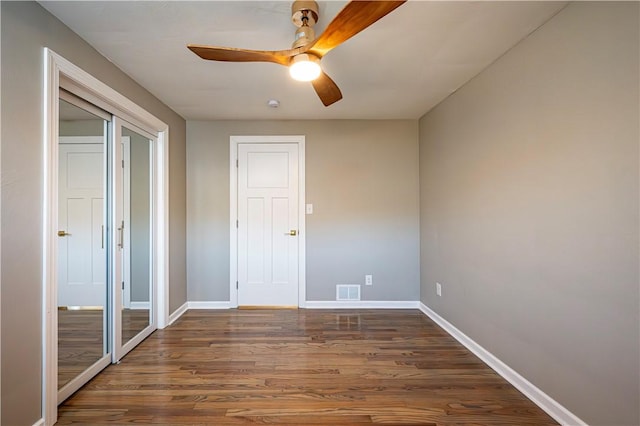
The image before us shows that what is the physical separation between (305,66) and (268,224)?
2.25 m

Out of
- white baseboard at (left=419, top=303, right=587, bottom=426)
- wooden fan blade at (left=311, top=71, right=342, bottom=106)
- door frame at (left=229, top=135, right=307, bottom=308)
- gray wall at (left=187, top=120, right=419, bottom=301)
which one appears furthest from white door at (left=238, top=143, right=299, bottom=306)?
white baseboard at (left=419, top=303, right=587, bottom=426)

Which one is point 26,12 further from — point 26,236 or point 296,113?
point 296,113

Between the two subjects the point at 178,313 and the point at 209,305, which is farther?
the point at 209,305

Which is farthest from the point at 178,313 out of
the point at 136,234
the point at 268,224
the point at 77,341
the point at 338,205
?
the point at 338,205

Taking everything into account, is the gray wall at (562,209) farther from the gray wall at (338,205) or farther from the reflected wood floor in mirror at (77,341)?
the reflected wood floor in mirror at (77,341)

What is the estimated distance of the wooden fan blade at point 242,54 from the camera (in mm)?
1479

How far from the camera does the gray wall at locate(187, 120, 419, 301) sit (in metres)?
3.49

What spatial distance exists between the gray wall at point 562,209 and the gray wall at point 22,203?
2.85m

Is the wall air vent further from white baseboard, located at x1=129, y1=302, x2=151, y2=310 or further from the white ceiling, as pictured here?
the white ceiling

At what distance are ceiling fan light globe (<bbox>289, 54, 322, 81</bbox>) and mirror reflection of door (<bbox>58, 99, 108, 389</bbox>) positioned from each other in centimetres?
150

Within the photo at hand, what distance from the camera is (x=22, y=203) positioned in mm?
1426

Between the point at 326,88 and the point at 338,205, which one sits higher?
the point at 326,88

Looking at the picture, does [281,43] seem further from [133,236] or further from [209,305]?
[209,305]

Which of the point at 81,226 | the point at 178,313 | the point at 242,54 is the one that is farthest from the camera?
the point at 178,313
